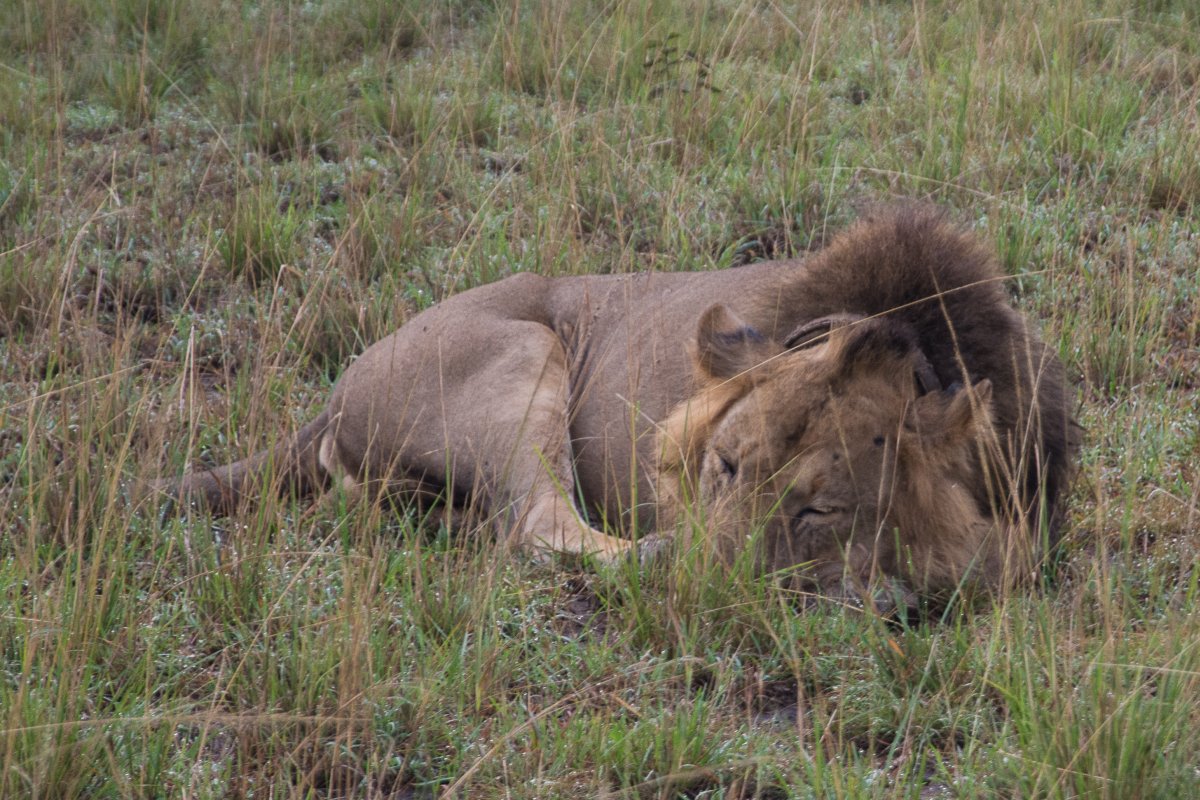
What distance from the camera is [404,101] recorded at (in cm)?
A: 727

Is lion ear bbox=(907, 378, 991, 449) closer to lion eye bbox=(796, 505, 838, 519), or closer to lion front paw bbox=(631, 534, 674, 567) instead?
lion eye bbox=(796, 505, 838, 519)

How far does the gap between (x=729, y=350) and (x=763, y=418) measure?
1.26 ft

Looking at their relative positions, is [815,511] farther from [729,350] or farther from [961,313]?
[961,313]

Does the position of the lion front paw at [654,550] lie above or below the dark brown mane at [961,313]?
below

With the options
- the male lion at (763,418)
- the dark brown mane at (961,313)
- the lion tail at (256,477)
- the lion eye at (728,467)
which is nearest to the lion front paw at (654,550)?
the male lion at (763,418)

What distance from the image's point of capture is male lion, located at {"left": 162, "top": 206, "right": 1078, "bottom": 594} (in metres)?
3.56

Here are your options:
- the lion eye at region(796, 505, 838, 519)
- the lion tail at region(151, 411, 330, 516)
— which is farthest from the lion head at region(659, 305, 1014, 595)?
the lion tail at region(151, 411, 330, 516)

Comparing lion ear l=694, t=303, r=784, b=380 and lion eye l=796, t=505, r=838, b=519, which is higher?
lion ear l=694, t=303, r=784, b=380

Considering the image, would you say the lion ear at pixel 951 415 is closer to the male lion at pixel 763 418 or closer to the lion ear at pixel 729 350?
the male lion at pixel 763 418

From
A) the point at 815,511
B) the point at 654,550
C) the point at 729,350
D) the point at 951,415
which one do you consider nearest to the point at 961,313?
the point at 951,415

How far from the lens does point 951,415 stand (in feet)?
11.8

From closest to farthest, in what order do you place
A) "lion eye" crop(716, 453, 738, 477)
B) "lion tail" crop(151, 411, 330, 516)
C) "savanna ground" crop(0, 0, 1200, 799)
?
"savanna ground" crop(0, 0, 1200, 799)
"lion eye" crop(716, 453, 738, 477)
"lion tail" crop(151, 411, 330, 516)

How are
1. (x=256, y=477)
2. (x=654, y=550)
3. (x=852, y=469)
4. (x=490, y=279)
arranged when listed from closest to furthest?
(x=852, y=469) < (x=654, y=550) < (x=256, y=477) < (x=490, y=279)

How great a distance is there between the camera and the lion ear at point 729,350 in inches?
152
